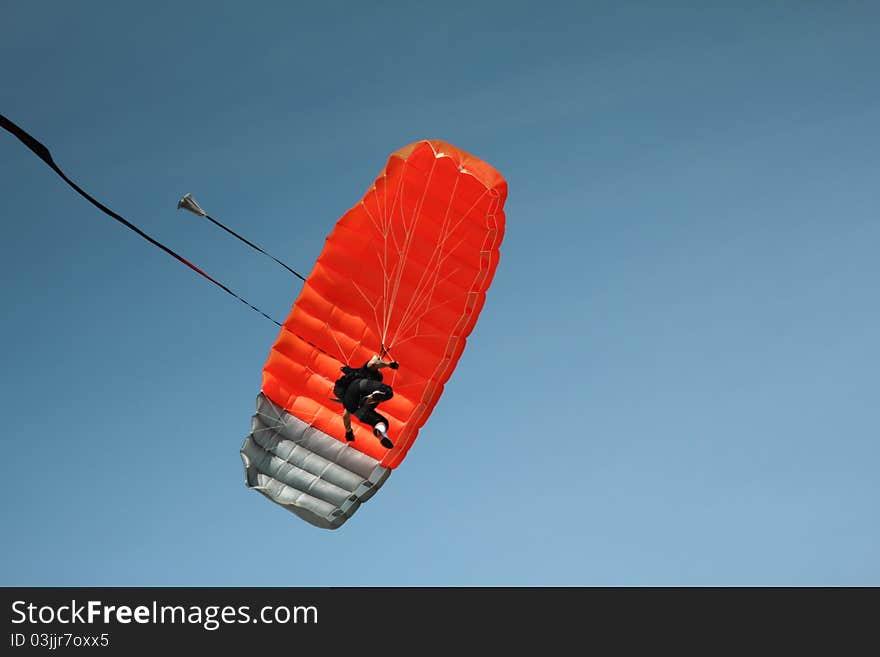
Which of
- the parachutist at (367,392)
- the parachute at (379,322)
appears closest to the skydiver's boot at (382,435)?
the parachutist at (367,392)

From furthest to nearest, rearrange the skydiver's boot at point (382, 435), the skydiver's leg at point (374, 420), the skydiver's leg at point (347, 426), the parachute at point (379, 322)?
the parachute at point (379, 322)
the skydiver's leg at point (347, 426)
the skydiver's leg at point (374, 420)
the skydiver's boot at point (382, 435)

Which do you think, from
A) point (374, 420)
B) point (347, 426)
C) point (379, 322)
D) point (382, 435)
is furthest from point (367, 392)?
point (379, 322)

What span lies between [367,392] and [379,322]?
7.07 feet

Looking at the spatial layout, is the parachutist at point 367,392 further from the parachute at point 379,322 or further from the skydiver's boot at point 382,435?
the parachute at point 379,322

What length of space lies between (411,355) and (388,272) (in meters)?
1.41

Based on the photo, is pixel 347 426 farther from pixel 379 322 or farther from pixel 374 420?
pixel 379 322

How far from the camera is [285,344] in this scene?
1633 cm

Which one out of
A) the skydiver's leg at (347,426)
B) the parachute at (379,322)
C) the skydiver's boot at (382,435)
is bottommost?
the skydiver's boot at (382,435)

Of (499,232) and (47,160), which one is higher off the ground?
(499,232)

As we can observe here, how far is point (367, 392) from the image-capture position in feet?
48.3

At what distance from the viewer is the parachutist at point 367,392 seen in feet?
48.0

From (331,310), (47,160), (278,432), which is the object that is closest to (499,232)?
(331,310)

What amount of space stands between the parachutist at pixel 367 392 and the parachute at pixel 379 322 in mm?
1126
